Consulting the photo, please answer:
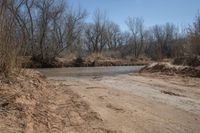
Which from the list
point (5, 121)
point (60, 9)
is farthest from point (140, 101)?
point (60, 9)

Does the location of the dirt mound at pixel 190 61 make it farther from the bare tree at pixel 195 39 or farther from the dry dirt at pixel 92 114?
the dry dirt at pixel 92 114

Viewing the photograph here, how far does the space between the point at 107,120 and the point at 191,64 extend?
14.8 meters

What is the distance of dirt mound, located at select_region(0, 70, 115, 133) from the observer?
564 cm

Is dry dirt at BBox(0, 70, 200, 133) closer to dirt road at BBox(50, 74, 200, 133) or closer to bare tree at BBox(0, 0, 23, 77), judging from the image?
dirt road at BBox(50, 74, 200, 133)

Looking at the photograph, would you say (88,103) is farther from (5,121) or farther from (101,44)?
(101,44)

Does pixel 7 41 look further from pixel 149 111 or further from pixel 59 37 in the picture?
pixel 59 37

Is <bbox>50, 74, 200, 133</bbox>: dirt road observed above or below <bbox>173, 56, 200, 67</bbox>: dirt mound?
below

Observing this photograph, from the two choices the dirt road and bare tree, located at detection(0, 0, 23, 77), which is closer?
the dirt road

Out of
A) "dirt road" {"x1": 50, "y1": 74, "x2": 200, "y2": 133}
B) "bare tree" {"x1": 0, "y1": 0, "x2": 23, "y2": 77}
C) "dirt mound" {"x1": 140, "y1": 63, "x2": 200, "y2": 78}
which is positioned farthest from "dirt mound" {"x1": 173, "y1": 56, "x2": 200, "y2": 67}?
"bare tree" {"x1": 0, "y1": 0, "x2": 23, "y2": 77}

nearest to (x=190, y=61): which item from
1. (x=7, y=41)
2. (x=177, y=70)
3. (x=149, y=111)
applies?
(x=177, y=70)

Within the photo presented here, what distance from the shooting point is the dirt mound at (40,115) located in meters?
5.64

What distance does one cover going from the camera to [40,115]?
21.1ft

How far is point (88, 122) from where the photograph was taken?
253 inches

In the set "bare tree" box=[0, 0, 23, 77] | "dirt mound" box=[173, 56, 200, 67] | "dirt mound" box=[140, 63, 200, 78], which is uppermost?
"bare tree" box=[0, 0, 23, 77]
